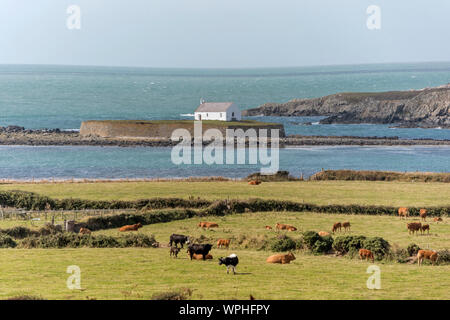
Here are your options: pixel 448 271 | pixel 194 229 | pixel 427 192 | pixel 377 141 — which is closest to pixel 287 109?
pixel 377 141

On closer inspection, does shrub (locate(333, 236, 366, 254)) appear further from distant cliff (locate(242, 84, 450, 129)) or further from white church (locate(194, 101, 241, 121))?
distant cliff (locate(242, 84, 450, 129))

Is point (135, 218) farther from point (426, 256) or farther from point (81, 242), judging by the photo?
point (426, 256)

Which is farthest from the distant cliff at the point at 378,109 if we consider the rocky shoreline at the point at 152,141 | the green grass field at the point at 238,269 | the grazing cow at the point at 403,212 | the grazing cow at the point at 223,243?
the grazing cow at the point at 223,243

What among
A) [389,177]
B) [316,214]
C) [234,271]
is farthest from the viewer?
[389,177]

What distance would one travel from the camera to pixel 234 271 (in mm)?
25312

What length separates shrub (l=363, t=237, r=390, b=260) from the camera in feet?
99.9

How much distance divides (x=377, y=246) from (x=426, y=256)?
8.12ft

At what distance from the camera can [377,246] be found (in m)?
30.8

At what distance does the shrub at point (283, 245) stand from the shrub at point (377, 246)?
3.53 metres

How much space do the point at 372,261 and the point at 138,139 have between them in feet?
267

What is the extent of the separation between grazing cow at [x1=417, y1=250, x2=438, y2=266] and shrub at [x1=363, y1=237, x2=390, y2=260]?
1875 mm

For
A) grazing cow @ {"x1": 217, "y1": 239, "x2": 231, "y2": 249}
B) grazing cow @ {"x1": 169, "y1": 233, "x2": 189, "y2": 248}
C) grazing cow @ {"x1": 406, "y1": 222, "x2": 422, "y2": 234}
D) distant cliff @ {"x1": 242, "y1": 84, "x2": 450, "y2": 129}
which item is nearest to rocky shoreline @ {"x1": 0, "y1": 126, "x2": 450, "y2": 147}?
distant cliff @ {"x1": 242, "y1": 84, "x2": 450, "y2": 129}

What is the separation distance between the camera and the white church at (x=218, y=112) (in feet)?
365
